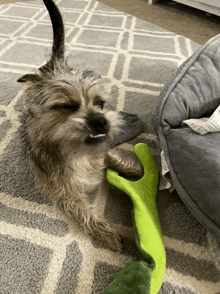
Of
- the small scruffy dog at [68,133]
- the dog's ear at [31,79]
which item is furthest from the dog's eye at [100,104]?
the dog's ear at [31,79]

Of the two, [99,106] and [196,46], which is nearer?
[99,106]

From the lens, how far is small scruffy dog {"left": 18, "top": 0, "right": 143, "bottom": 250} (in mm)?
898

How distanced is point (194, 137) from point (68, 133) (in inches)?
25.0

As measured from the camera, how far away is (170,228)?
109cm

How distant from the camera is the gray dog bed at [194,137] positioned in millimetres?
941

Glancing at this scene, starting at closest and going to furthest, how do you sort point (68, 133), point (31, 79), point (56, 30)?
point (68, 133) < point (31, 79) < point (56, 30)

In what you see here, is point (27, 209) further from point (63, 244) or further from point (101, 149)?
point (101, 149)

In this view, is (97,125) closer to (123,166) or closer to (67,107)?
(67,107)

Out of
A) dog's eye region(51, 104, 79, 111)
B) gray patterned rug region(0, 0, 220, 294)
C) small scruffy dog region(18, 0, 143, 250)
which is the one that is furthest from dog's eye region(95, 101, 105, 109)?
gray patterned rug region(0, 0, 220, 294)

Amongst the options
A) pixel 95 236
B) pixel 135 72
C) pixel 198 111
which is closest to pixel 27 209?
pixel 95 236

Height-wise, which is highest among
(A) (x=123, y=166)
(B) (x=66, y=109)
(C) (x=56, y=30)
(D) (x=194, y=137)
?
(C) (x=56, y=30)

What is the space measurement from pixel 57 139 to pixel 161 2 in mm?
4235

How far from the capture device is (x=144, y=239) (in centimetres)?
88

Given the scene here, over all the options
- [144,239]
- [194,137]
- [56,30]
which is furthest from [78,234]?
[56,30]
